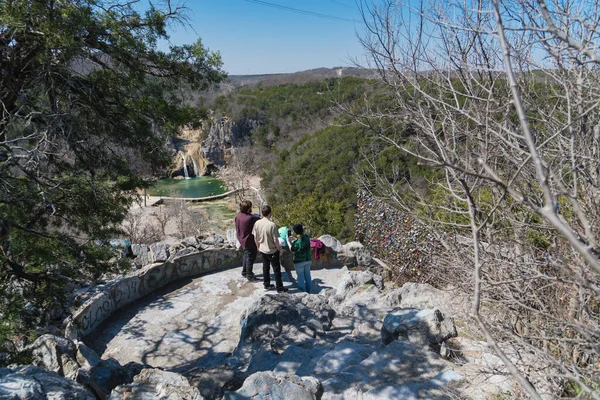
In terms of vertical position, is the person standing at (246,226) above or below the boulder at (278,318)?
above

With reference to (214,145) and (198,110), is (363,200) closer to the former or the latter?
(198,110)

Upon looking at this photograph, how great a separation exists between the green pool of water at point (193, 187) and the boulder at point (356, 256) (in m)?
24.4

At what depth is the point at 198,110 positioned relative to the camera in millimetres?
5289

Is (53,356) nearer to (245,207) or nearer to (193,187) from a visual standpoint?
(245,207)

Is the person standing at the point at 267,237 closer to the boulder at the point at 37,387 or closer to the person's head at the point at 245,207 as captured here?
the person's head at the point at 245,207

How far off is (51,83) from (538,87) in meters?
5.18

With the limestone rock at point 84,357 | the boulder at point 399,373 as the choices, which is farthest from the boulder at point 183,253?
the boulder at point 399,373

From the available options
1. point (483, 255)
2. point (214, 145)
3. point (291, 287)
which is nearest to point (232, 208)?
point (214, 145)

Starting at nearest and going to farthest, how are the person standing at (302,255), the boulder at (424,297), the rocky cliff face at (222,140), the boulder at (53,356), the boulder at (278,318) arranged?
the boulder at (53,356) < the boulder at (278,318) < the boulder at (424,297) < the person standing at (302,255) < the rocky cliff face at (222,140)

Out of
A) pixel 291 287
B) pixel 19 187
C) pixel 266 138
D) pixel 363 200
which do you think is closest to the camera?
pixel 19 187

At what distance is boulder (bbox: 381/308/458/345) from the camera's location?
3908 mm

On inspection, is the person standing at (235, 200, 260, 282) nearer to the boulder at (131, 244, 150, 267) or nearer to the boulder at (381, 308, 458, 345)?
the boulder at (131, 244, 150, 267)

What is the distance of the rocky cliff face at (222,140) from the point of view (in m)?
40.5

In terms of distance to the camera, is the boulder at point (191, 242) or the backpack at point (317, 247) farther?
the boulder at point (191, 242)
